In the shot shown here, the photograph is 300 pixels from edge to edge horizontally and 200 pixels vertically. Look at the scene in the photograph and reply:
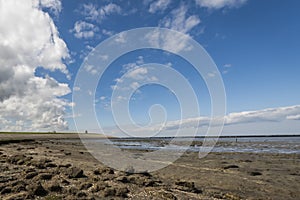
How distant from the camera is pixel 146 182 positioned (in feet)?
43.9

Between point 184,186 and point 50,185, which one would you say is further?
point 184,186

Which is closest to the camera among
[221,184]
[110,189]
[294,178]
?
[110,189]

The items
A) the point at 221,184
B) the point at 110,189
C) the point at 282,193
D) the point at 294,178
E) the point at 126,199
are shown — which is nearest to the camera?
the point at 126,199

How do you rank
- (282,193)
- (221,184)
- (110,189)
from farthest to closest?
1. (221,184)
2. (282,193)
3. (110,189)

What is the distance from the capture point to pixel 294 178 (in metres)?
17.2

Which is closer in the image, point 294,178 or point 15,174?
point 15,174

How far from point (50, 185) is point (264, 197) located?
1026cm

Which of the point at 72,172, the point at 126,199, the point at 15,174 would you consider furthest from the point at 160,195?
Result: the point at 15,174

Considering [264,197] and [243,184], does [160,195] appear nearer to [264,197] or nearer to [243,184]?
[264,197]

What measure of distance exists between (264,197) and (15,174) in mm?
14098

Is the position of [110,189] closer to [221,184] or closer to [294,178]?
[221,184]

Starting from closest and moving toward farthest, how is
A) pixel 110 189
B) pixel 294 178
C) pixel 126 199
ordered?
1. pixel 126 199
2. pixel 110 189
3. pixel 294 178

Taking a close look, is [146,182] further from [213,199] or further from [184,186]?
[213,199]

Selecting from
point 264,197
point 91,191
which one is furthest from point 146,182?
point 264,197
